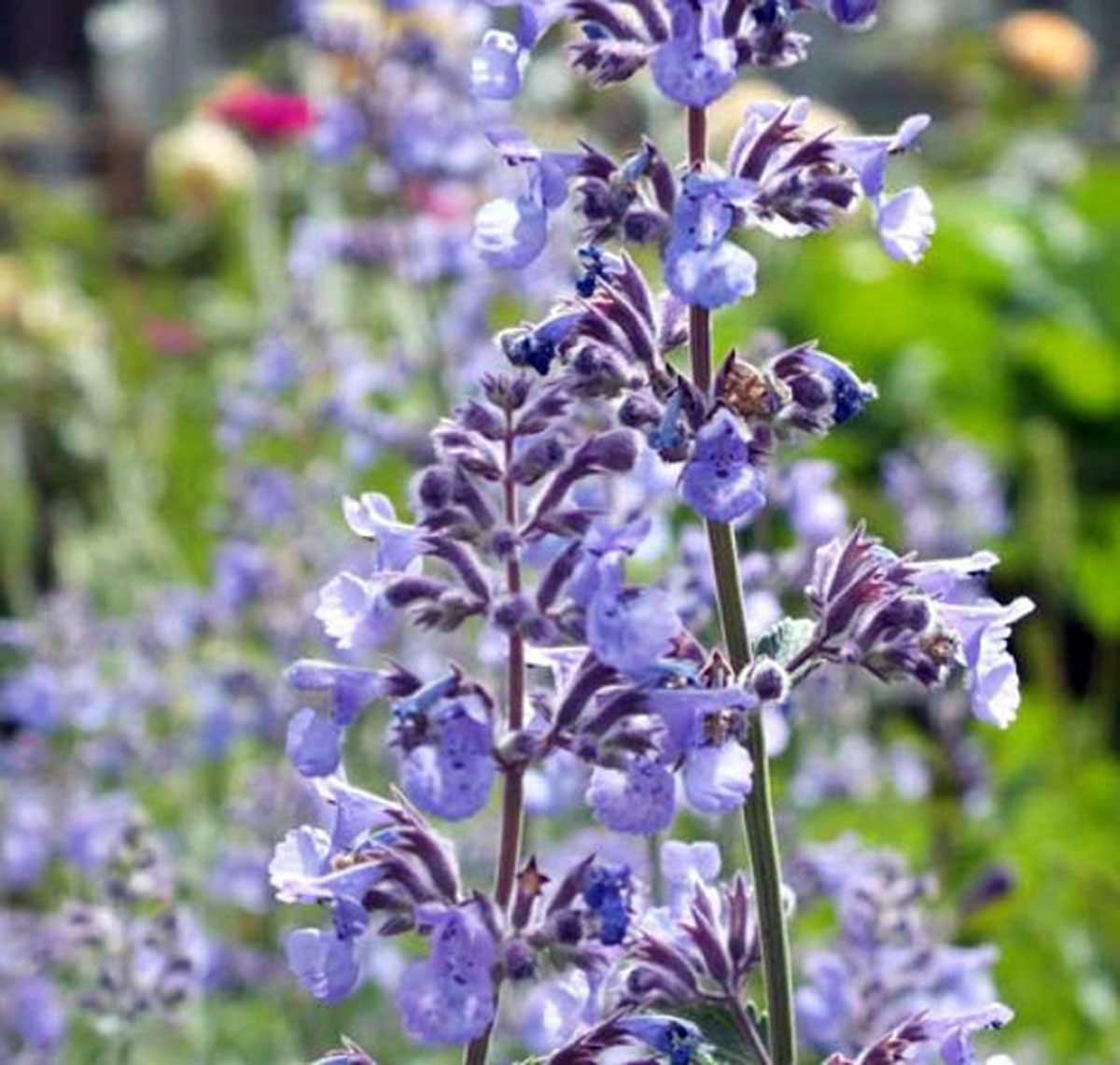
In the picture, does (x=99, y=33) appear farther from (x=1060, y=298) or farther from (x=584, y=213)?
(x=584, y=213)

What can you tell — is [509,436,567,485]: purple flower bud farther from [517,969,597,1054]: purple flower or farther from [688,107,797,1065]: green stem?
[517,969,597,1054]: purple flower

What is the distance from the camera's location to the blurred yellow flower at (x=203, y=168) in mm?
7059

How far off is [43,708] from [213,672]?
30 cm

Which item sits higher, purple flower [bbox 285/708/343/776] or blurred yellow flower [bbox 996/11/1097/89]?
blurred yellow flower [bbox 996/11/1097/89]

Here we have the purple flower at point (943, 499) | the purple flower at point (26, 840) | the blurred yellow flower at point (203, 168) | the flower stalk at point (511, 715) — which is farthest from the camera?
the blurred yellow flower at point (203, 168)

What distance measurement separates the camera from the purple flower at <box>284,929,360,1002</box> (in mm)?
1594

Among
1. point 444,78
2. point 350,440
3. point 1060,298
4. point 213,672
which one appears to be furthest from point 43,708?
point 1060,298

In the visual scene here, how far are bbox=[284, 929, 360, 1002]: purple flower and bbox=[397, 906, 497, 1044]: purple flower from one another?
6cm

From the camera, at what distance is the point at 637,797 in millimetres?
1562

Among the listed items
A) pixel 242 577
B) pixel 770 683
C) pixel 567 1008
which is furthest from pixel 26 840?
pixel 770 683

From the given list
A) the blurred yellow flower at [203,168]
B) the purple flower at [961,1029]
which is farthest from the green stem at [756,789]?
the blurred yellow flower at [203,168]

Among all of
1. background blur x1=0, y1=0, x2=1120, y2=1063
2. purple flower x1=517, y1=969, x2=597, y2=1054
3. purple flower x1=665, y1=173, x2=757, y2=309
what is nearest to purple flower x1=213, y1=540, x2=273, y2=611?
background blur x1=0, y1=0, x2=1120, y2=1063

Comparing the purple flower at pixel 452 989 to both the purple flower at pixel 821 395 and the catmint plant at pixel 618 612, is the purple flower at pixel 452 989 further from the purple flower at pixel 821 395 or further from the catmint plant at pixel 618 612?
Answer: the purple flower at pixel 821 395

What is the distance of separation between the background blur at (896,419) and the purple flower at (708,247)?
1.66 m
